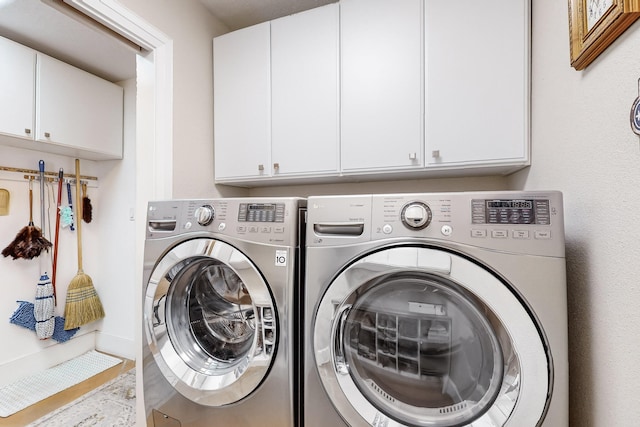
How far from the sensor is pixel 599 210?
700 mm

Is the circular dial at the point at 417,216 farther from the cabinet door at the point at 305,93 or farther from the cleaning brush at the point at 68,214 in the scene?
the cleaning brush at the point at 68,214

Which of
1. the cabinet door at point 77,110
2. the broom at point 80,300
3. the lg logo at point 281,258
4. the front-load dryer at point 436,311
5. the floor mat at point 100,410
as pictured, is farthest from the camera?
the broom at point 80,300

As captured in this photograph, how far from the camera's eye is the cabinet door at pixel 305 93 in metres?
1.40

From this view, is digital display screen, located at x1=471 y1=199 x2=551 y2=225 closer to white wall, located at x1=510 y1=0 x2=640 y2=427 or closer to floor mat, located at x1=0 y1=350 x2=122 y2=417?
white wall, located at x1=510 y1=0 x2=640 y2=427

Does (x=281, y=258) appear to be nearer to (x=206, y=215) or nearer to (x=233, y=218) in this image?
(x=233, y=218)

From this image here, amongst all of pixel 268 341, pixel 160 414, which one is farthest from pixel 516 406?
pixel 160 414

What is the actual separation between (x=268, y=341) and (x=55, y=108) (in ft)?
8.00

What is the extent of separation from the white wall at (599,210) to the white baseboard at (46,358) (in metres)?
3.35

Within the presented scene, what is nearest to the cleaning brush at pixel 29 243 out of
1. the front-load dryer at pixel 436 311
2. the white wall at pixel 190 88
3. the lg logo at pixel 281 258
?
the white wall at pixel 190 88

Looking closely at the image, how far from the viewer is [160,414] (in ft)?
3.83

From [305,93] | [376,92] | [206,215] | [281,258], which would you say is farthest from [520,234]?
[305,93]

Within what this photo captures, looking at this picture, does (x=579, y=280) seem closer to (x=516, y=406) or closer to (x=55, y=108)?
(x=516, y=406)

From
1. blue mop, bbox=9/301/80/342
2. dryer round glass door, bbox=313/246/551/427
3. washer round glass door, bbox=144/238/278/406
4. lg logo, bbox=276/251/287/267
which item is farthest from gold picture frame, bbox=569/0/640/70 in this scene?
blue mop, bbox=9/301/80/342

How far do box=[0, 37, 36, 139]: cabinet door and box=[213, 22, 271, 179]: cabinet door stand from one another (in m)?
1.42
